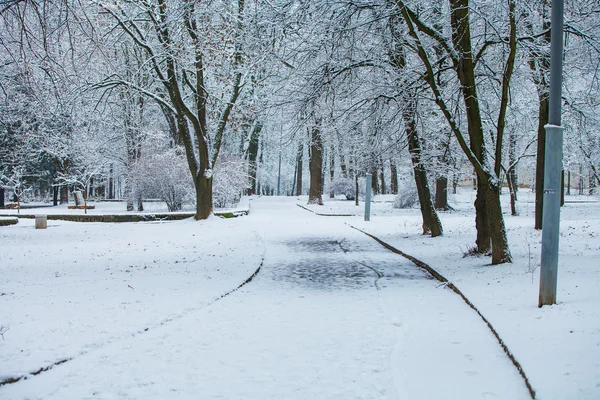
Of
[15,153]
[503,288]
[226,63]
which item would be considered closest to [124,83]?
[226,63]

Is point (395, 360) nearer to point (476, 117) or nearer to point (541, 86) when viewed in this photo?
point (476, 117)

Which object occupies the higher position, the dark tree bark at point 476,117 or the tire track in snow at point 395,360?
the dark tree bark at point 476,117

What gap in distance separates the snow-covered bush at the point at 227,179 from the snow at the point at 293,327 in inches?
570

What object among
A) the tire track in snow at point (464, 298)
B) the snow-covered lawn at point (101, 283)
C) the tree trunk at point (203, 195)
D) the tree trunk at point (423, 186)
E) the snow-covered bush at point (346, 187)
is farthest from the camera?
the snow-covered bush at point (346, 187)

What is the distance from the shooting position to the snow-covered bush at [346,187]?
148ft

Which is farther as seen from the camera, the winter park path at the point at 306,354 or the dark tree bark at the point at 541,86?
the dark tree bark at the point at 541,86

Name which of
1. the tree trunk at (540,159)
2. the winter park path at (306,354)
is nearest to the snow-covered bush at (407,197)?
the tree trunk at (540,159)

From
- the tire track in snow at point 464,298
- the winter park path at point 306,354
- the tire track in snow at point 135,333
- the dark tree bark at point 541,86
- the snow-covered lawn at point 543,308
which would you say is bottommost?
the winter park path at point 306,354

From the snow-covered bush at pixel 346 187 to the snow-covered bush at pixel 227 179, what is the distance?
17.7 m

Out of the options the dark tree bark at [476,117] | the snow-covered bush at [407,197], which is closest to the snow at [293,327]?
the dark tree bark at [476,117]

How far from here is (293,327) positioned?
6.25 metres

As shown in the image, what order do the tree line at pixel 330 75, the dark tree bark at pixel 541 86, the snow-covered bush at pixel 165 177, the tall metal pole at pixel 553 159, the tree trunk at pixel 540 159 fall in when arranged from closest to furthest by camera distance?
1. the tall metal pole at pixel 553 159
2. the tree line at pixel 330 75
3. the dark tree bark at pixel 541 86
4. the tree trunk at pixel 540 159
5. the snow-covered bush at pixel 165 177

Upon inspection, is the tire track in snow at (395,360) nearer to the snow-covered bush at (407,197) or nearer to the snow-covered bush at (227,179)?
the snow-covered bush at (227,179)

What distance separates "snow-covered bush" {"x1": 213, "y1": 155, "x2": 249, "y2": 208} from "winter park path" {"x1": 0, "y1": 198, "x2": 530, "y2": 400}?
18.3 m
